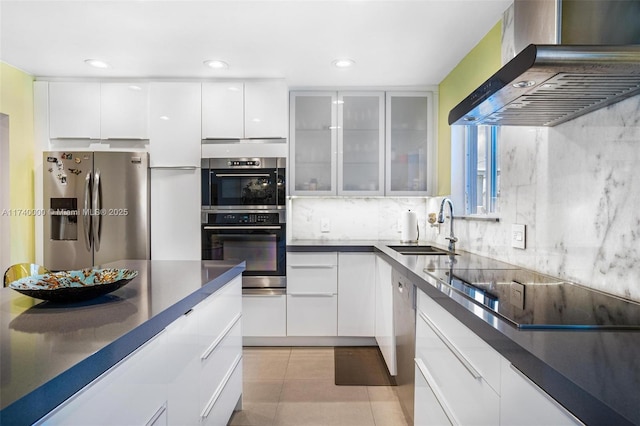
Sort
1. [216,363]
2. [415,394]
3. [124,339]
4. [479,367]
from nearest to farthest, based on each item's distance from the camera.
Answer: [124,339], [479,367], [216,363], [415,394]

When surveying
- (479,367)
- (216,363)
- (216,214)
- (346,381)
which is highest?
(216,214)

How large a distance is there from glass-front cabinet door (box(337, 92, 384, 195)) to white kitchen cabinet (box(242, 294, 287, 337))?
1.16 meters

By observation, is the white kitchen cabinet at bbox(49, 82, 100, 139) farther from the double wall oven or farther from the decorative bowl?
the decorative bowl

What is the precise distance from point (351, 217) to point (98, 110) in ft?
8.30

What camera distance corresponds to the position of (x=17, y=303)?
1.12 metres

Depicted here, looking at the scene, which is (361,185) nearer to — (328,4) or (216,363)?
(328,4)

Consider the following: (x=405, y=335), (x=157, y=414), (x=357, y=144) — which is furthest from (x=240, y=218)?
(x=157, y=414)

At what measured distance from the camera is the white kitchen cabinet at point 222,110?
325cm

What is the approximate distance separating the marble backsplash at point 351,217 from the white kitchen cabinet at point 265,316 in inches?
29.8

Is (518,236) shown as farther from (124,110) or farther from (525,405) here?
(124,110)

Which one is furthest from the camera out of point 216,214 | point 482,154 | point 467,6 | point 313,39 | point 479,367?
point 216,214

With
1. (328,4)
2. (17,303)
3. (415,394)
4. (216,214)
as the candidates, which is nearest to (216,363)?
(17,303)

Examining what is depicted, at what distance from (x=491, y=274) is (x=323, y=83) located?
92.4 inches

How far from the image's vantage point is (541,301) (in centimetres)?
119
